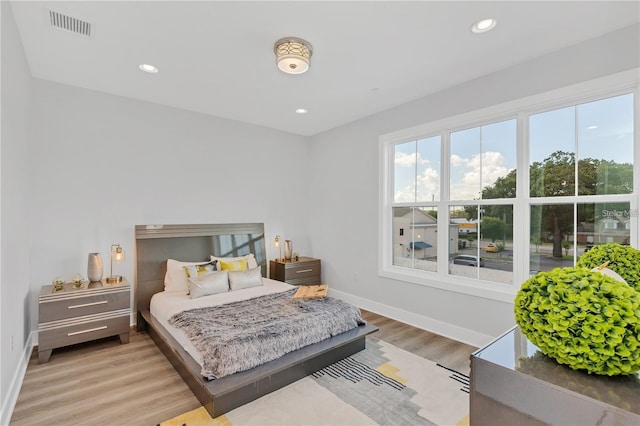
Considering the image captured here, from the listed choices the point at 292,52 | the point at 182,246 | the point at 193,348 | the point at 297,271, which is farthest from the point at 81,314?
the point at 292,52

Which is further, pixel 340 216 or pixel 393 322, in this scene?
pixel 340 216

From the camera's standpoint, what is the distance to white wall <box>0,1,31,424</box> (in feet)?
6.72

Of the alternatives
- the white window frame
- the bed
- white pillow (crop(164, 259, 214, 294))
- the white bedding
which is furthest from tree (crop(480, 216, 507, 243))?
white pillow (crop(164, 259, 214, 294))

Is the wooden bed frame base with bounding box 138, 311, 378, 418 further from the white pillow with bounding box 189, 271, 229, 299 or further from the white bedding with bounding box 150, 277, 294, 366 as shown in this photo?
the white pillow with bounding box 189, 271, 229, 299

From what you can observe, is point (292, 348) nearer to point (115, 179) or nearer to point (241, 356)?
point (241, 356)

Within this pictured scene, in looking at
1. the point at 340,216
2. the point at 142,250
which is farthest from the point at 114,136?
the point at 340,216

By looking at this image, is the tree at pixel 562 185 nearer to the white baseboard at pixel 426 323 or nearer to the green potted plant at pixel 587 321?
the white baseboard at pixel 426 323

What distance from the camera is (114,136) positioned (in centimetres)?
381

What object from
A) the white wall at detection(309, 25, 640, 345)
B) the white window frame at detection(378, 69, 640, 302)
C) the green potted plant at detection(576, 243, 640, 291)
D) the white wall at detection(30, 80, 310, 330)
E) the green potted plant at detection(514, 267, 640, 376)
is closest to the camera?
the green potted plant at detection(514, 267, 640, 376)

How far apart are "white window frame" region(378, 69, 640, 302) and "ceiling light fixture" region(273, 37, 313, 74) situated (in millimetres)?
1910

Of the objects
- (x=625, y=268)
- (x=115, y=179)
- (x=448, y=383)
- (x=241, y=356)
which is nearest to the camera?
(x=625, y=268)

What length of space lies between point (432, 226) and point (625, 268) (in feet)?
8.17

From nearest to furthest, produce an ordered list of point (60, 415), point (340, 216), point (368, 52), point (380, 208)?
point (60, 415) → point (368, 52) → point (380, 208) → point (340, 216)

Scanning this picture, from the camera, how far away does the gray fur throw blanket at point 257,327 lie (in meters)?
2.29
